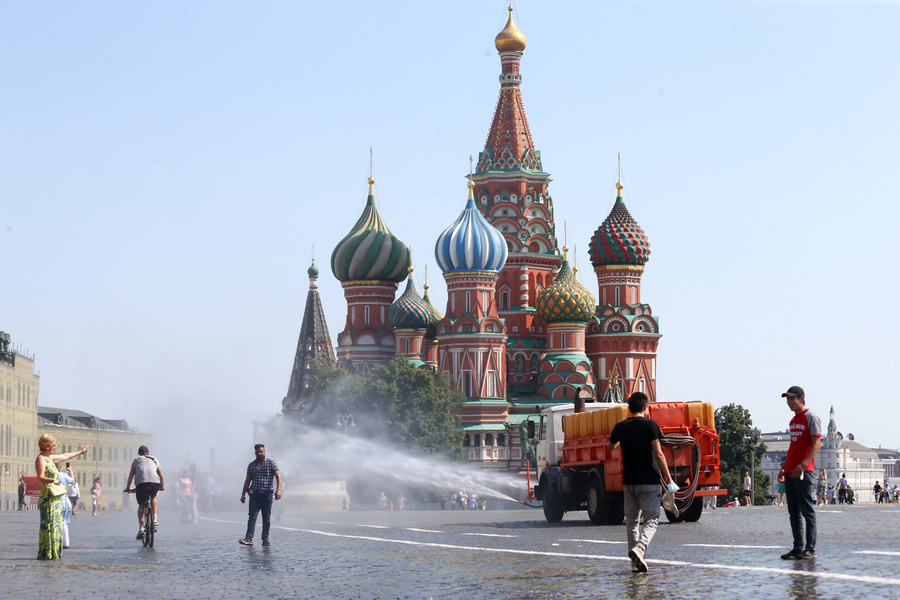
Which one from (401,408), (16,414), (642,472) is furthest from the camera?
(16,414)

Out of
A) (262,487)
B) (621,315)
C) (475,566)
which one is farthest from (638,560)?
(621,315)

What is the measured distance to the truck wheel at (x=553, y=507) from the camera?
2667 cm

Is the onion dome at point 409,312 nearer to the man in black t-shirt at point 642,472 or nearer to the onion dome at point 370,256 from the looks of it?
the onion dome at point 370,256

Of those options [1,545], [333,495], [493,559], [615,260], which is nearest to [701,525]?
[493,559]

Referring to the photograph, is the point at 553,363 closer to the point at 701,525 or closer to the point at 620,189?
the point at 620,189

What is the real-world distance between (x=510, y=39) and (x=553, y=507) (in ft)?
226

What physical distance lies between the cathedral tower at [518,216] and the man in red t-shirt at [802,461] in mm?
73723

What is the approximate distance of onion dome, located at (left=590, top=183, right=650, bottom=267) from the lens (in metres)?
89.9

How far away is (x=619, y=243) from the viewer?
8981 cm

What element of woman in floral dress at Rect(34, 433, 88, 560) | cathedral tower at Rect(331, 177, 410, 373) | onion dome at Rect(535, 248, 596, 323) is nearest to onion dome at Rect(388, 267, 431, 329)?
cathedral tower at Rect(331, 177, 410, 373)

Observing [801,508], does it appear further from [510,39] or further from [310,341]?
[310,341]

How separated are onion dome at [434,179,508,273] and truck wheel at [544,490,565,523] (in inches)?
2279

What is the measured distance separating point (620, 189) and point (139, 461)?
7378 centimetres

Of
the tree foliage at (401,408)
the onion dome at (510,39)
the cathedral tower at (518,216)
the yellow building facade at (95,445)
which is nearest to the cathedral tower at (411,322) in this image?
the cathedral tower at (518,216)
